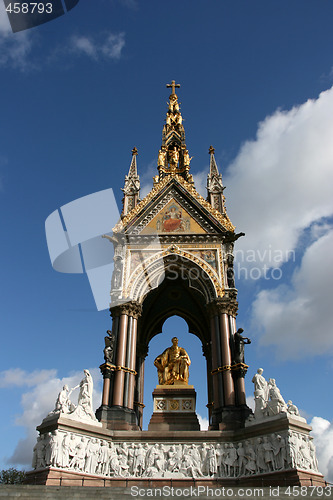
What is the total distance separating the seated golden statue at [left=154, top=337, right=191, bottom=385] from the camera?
74.5 feet

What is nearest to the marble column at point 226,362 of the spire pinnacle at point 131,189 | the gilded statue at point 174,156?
the spire pinnacle at point 131,189

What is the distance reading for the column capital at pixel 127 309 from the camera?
21.4m

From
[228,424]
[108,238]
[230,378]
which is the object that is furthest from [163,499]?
[108,238]

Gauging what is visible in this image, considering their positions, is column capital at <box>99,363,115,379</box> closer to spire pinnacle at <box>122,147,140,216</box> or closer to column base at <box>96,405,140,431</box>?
column base at <box>96,405,140,431</box>

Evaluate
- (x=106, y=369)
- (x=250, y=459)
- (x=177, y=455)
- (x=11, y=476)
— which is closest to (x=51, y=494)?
(x=177, y=455)

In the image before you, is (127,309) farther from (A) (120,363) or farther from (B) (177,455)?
(B) (177,455)

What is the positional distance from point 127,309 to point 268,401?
8.12 metres

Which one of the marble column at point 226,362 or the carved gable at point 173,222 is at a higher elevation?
the carved gable at point 173,222

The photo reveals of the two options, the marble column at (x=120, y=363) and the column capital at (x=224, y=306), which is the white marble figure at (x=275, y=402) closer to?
the column capital at (x=224, y=306)

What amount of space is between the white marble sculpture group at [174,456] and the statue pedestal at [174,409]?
2.54 metres

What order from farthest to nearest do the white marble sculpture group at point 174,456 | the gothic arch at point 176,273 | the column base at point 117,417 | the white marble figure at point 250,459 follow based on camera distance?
the gothic arch at point 176,273 → the column base at point 117,417 → the white marble figure at point 250,459 → the white marble sculpture group at point 174,456

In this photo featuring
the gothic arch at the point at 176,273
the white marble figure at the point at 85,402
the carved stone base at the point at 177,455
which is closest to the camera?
the carved stone base at the point at 177,455

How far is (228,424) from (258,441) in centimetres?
176

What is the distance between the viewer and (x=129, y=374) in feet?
65.4
